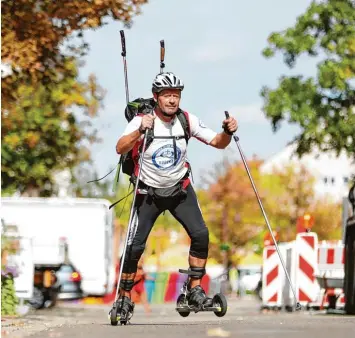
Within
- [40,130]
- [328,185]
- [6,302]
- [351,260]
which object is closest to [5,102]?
[6,302]

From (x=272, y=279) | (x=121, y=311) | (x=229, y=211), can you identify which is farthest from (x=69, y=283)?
(x=229, y=211)

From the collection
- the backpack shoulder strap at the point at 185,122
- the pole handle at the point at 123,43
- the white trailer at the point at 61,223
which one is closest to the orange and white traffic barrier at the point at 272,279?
the pole handle at the point at 123,43

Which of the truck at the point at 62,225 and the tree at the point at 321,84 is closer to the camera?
the truck at the point at 62,225

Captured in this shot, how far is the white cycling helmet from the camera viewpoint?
41.0ft

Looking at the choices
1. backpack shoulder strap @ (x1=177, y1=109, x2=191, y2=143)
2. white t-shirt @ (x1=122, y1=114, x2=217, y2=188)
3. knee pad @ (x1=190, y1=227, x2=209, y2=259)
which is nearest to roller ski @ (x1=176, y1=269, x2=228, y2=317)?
knee pad @ (x1=190, y1=227, x2=209, y2=259)

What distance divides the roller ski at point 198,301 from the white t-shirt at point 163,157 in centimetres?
80

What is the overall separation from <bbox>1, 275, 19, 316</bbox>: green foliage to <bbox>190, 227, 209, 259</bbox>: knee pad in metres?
9.14

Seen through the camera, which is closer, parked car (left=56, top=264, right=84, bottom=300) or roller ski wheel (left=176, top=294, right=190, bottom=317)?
roller ski wheel (left=176, top=294, right=190, bottom=317)

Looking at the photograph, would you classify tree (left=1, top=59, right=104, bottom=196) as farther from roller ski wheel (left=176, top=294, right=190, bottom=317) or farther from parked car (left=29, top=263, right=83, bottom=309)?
roller ski wheel (left=176, top=294, right=190, bottom=317)

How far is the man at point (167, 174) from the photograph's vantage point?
495 inches

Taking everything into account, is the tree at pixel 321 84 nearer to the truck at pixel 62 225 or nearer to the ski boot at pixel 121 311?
the truck at pixel 62 225

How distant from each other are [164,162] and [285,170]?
9241cm

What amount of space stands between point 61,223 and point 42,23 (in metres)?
24.2

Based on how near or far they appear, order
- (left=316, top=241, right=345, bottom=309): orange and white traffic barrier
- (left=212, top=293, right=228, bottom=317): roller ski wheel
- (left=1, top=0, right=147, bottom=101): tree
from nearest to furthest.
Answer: (left=212, top=293, right=228, bottom=317): roller ski wheel
(left=1, top=0, right=147, bottom=101): tree
(left=316, top=241, right=345, bottom=309): orange and white traffic barrier
